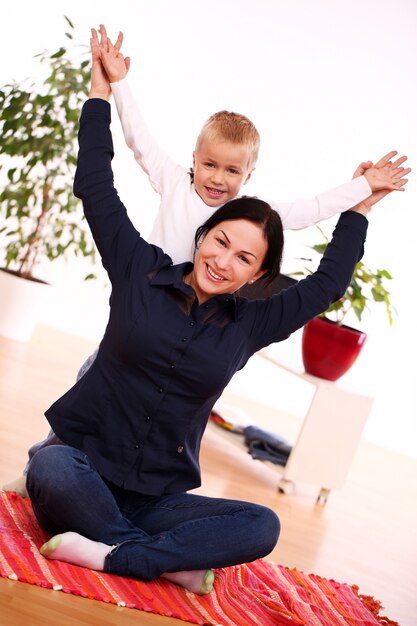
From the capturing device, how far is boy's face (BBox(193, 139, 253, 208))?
7.59ft

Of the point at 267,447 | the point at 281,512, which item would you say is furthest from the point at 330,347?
the point at 281,512

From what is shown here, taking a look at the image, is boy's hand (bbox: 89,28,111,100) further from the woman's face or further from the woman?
the woman's face

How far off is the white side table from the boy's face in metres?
1.30

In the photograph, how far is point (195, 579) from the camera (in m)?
1.98

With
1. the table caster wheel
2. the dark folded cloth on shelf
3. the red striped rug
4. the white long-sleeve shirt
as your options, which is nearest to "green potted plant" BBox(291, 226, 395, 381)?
the dark folded cloth on shelf

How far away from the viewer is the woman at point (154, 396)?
6.19 ft

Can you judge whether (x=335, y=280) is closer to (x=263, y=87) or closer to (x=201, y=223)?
(x=201, y=223)

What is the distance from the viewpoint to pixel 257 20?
5.26 meters

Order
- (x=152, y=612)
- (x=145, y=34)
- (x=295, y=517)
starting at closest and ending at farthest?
(x=152, y=612) → (x=295, y=517) → (x=145, y=34)

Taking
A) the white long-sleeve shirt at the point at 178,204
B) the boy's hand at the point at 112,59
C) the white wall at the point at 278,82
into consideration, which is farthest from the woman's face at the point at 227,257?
the white wall at the point at 278,82

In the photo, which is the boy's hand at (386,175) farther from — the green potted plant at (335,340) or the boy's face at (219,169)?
the green potted plant at (335,340)

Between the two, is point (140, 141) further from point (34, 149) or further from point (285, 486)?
point (34, 149)

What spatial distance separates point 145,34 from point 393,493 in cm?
286

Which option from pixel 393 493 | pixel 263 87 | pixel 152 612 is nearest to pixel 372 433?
pixel 393 493
